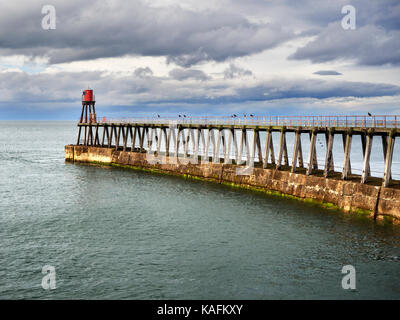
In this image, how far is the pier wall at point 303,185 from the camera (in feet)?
82.9

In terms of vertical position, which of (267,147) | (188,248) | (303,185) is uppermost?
(267,147)

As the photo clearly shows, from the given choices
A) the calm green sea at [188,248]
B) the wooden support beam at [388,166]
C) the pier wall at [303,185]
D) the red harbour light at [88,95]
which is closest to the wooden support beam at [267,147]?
the pier wall at [303,185]

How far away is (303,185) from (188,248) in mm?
13933

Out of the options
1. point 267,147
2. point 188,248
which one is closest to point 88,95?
point 267,147

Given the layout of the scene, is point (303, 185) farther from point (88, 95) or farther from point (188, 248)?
point (88, 95)

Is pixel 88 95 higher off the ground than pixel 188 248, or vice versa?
pixel 88 95

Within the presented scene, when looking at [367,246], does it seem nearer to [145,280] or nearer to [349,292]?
[349,292]

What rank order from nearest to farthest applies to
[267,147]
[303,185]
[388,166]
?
[388,166] < [303,185] < [267,147]

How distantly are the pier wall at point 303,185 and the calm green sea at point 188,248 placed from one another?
45.1 inches

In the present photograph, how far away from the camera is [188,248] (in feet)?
68.4

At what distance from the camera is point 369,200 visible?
26031 mm

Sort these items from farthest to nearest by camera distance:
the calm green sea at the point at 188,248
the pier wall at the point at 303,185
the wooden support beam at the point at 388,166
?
the wooden support beam at the point at 388,166 < the pier wall at the point at 303,185 < the calm green sea at the point at 188,248

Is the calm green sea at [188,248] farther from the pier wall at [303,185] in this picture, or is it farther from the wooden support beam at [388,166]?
the wooden support beam at [388,166]

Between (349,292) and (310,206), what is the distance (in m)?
13.7
